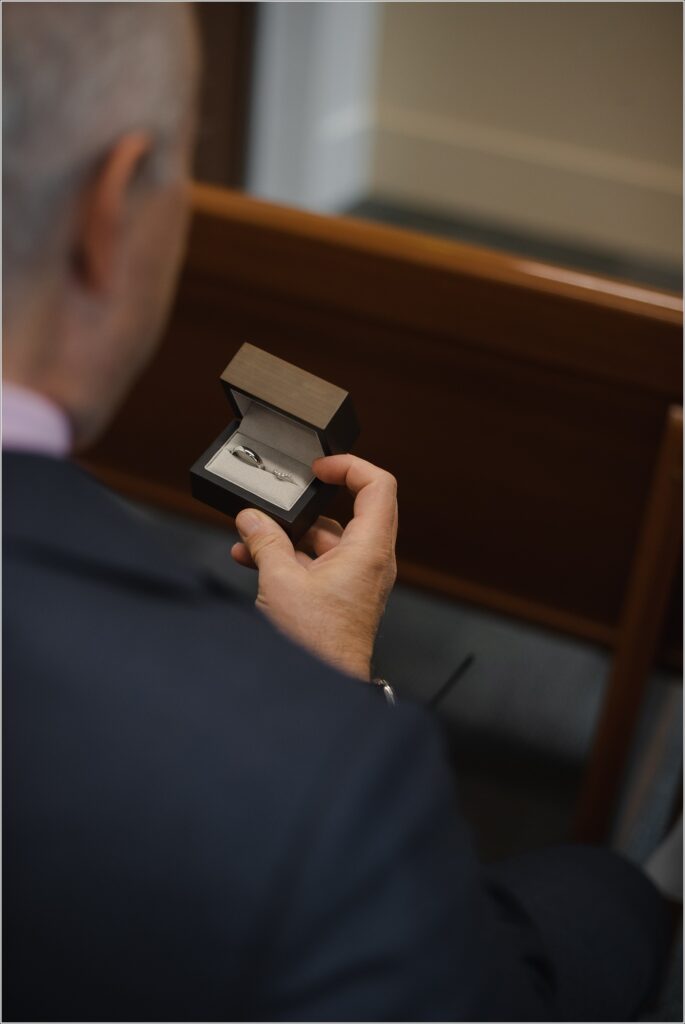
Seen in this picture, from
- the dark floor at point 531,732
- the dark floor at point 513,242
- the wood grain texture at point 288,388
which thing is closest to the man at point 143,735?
the wood grain texture at point 288,388

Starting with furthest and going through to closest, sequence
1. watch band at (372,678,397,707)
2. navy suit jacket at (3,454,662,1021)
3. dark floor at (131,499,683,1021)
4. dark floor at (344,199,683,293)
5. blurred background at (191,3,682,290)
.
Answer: dark floor at (344,199,683,293) → blurred background at (191,3,682,290) → dark floor at (131,499,683,1021) → watch band at (372,678,397,707) → navy suit jacket at (3,454,662,1021)

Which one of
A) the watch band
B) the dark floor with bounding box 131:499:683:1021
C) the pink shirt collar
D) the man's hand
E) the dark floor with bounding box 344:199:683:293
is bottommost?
the dark floor with bounding box 131:499:683:1021

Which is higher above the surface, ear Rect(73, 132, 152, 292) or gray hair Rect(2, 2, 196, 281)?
gray hair Rect(2, 2, 196, 281)

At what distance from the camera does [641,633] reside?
126cm

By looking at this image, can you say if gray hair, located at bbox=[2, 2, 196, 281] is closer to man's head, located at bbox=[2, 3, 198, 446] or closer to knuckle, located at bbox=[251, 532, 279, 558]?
man's head, located at bbox=[2, 3, 198, 446]

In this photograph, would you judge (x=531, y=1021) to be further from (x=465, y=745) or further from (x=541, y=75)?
(x=541, y=75)

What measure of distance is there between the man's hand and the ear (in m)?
0.19

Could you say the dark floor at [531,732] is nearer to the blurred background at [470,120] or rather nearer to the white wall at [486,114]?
the blurred background at [470,120]

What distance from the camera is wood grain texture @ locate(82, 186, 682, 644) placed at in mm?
1156

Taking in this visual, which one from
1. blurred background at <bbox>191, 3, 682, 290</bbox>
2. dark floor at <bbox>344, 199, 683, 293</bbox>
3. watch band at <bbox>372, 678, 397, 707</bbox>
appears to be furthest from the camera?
dark floor at <bbox>344, 199, 683, 293</bbox>

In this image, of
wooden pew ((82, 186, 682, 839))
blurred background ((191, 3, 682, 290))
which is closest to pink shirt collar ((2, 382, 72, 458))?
wooden pew ((82, 186, 682, 839))

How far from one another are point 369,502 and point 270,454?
65 mm

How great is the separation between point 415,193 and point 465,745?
1960 millimetres

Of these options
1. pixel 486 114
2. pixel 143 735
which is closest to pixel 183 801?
pixel 143 735
